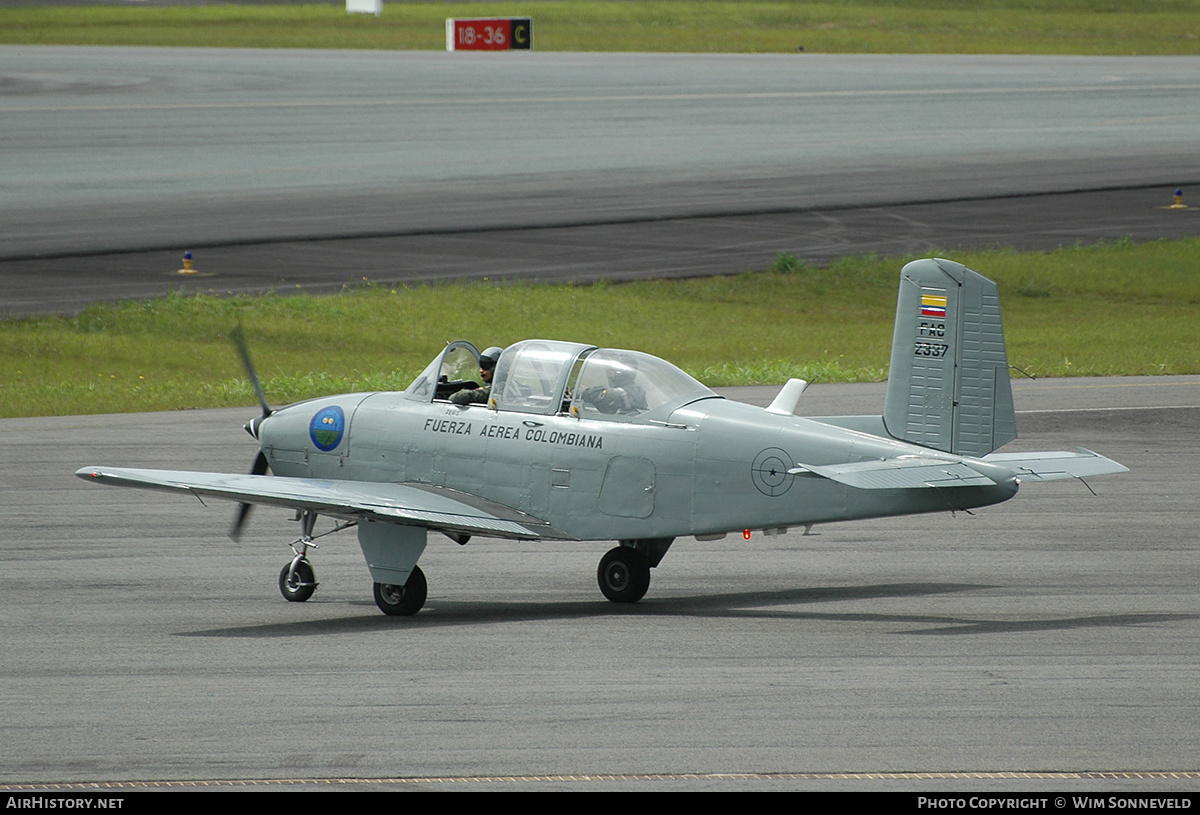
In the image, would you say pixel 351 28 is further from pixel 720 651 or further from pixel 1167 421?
pixel 720 651

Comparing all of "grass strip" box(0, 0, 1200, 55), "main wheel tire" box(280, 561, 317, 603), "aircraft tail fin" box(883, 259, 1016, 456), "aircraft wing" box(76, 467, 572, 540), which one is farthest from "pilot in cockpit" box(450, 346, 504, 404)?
"grass strip" box(0, 0, 1200, 55)

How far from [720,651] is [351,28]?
311ft

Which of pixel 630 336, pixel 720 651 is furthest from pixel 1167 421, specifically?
pixel 720 651

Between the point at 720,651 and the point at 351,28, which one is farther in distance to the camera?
the point at 351,28

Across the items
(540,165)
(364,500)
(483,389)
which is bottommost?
(364,500)

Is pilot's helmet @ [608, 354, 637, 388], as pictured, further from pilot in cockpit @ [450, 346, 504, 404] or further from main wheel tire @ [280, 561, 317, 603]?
main wheel tire @ [280, 561, 317, 603]

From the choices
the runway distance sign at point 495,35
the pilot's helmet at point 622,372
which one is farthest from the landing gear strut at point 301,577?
the runway distance sign at point 495,35

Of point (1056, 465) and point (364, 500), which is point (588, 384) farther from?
point (1056, 465)

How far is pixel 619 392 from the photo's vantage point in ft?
49.4

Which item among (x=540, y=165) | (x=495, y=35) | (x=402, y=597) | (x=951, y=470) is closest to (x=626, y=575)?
(x=402, y=597)

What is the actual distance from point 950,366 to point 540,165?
150ft

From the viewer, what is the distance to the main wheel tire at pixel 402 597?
50.4 feet

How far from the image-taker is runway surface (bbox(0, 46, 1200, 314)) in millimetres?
45781
